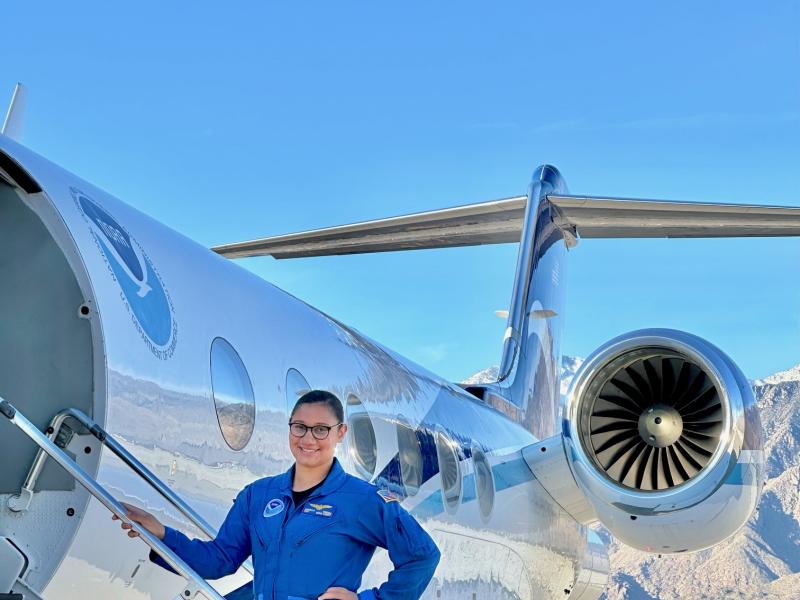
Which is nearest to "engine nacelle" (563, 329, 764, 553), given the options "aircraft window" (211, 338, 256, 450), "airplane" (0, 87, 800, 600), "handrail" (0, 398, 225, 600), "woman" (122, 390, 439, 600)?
"airplane" (0, 87, 800, 600)

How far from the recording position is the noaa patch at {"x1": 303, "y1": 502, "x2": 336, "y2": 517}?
3.32m

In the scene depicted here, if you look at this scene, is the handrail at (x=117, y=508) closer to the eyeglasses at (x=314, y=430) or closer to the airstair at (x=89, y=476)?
the airstair at (x=89, y=476)

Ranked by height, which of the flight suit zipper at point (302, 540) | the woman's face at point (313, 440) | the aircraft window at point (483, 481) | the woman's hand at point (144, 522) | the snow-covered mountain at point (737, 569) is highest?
the snow-covered mountain at point (737, 569)

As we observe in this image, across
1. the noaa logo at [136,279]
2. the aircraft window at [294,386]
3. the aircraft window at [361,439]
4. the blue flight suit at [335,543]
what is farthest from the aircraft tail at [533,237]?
the blue flight suit at [335,543]

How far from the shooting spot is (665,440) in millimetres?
7980

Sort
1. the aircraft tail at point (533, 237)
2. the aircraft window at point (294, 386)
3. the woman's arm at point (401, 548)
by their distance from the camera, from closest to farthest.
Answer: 1. the woman's arm at point (401, 548)
2. the aircraft window at point (294, 386)
3. the aircraft tail at point (533, 237)

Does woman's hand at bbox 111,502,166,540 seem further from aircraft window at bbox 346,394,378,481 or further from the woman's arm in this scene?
aircraft window at bbox 346,394,378,481

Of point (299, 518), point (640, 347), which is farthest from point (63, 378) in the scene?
point (640, 347)

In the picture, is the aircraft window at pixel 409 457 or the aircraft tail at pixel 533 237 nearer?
the aircraft window at pixel 409 457

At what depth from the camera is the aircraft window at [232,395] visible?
484cm

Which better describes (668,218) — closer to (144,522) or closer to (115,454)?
(115,454)

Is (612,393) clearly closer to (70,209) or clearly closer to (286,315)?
(286,315)

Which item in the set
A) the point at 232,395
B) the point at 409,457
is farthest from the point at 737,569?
the point at 232,395

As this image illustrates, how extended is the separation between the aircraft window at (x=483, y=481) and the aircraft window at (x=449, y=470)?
47cm
